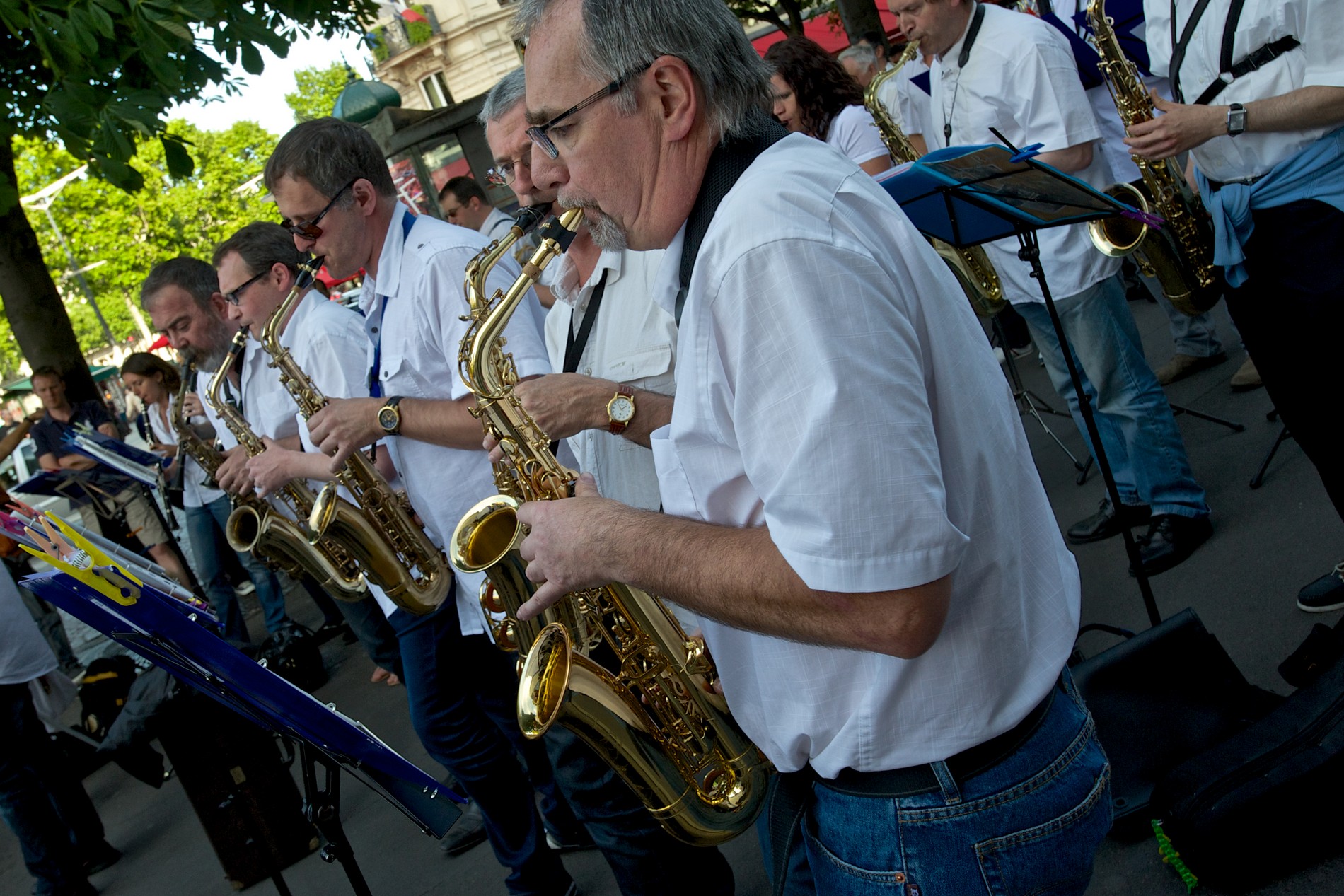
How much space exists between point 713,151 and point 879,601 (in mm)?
696

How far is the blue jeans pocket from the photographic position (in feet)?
4.60

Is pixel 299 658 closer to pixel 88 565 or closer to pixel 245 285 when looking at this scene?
pixel 245 285

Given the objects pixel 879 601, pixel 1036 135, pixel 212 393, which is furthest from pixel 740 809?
pixel 212 393

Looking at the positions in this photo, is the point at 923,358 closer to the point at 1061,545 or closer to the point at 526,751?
the point at 1061,545

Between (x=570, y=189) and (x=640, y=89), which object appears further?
(x=570, y=189)

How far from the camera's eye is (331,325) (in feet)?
11.9

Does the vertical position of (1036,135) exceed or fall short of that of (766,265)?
it falls short

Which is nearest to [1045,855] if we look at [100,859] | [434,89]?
[100,859]

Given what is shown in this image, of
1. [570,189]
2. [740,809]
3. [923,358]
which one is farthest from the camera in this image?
[740,809]

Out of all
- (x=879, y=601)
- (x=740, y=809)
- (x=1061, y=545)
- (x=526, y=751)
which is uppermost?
(x=879, y=601)

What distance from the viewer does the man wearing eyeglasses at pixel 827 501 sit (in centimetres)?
114

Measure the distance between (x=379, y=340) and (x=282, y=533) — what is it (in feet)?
4.26

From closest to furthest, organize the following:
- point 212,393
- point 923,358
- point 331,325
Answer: point 923,358 < point 331,325 < point 212,393

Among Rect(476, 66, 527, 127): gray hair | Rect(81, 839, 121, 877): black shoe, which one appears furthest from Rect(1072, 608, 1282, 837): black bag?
Rect(81, 839, 121, 877): black shoe
